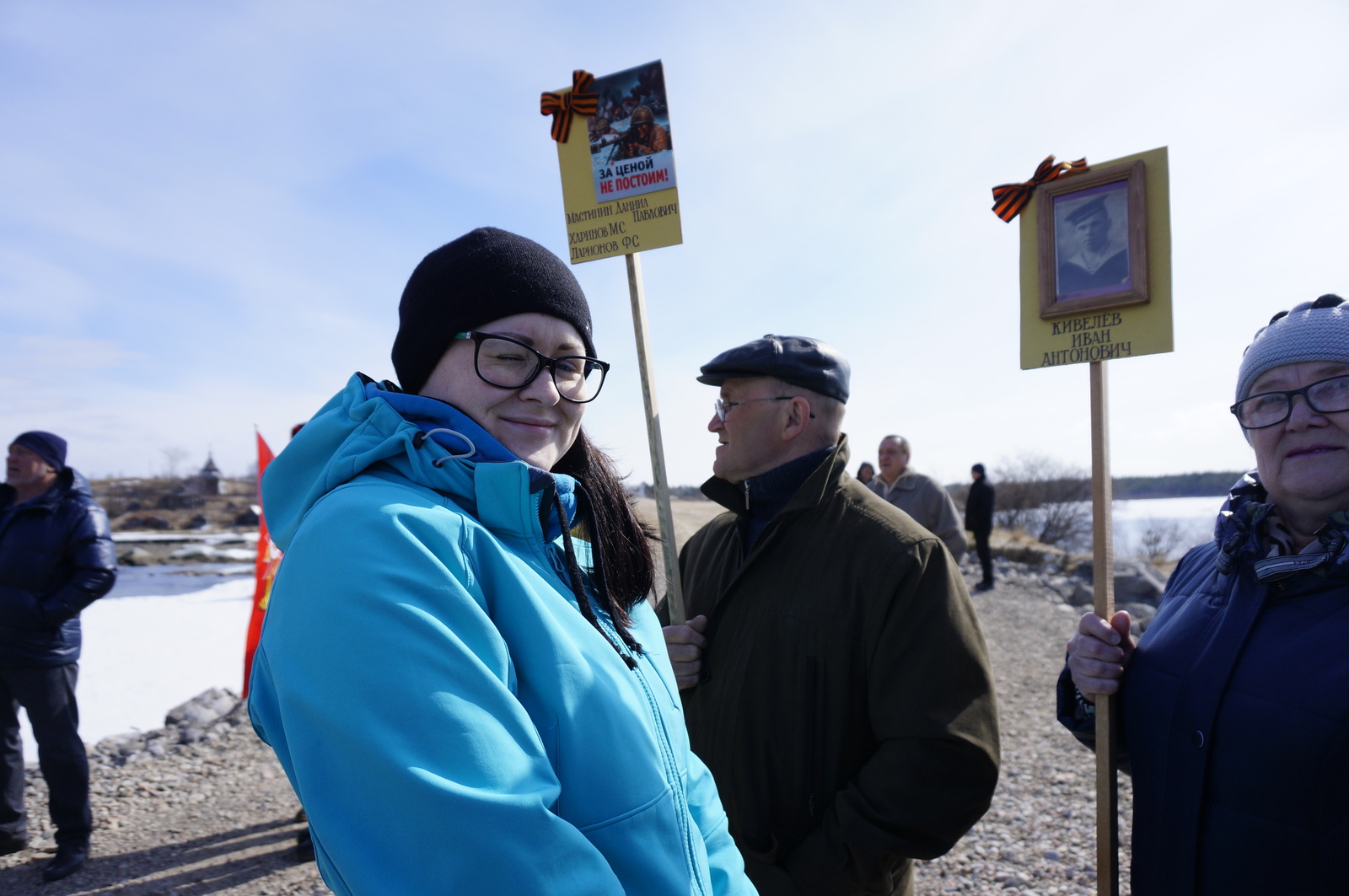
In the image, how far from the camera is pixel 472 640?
36.6 inches

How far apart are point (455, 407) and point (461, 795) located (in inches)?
24.9

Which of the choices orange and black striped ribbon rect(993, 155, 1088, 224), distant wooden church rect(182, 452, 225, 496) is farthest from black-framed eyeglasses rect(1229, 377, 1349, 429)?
distant wooden church rect(182, 452, 225, 496)

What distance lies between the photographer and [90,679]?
817 cm

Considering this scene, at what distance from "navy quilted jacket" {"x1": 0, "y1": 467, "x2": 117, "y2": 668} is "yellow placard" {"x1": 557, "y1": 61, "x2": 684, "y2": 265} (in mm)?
3449

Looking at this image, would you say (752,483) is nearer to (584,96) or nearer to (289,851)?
(584,96)

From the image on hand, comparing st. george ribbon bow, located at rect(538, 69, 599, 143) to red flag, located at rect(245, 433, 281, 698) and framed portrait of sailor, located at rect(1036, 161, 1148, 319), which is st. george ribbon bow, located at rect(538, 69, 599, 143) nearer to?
framed portrait of sailor, located at rect(1036, 161, 1148, 319)

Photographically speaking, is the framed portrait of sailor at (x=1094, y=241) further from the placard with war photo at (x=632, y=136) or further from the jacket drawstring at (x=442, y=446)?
the jacket drawstring at (x=442, y=446)

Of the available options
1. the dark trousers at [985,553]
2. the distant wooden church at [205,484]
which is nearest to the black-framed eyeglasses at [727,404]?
the dark trousers at [985,553]

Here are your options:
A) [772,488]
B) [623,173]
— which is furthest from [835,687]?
[623,173]

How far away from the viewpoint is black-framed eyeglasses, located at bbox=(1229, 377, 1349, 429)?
1.51 m

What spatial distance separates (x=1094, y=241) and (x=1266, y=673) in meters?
1.12

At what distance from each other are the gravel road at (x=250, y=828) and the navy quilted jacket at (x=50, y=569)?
45.1 inches

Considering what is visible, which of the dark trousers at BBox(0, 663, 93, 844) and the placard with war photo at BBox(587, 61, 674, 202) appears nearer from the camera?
the placard with war photo at BBox(587, 61, 674, 202)

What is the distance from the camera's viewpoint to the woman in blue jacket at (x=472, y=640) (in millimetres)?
829
